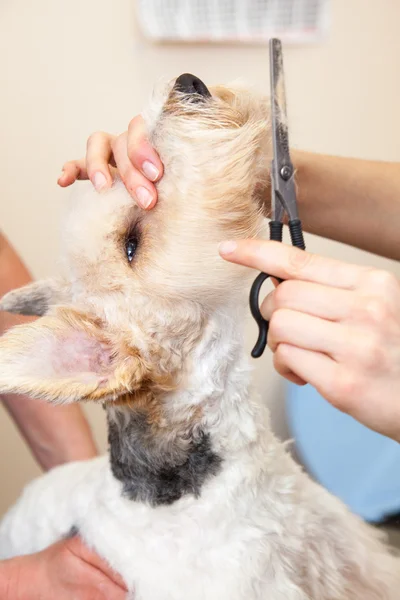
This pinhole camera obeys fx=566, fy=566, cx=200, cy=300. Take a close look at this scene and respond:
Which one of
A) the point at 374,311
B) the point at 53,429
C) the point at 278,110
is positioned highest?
the point at 278,110

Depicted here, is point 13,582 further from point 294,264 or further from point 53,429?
point 294,264

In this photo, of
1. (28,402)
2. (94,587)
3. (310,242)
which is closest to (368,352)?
(94,587)

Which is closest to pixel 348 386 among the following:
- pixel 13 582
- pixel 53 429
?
pixel 13 582

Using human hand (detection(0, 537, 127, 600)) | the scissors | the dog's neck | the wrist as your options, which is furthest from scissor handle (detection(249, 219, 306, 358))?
the wrist

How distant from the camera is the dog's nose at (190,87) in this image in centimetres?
74

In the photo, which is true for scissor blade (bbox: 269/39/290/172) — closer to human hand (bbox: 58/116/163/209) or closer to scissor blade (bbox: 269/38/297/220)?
scissor blade (bbox: 269/38/297/220)

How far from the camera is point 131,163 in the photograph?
773 millimetres

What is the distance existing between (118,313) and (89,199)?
0.58ft

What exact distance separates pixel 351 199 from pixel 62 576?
87 centimetres

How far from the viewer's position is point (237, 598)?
841 mm

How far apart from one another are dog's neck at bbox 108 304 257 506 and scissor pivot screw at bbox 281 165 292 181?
0.72ft

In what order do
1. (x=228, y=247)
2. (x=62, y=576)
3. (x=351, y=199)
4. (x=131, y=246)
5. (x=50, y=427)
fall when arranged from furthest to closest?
(x=50, y=427) → (x=351, y=199) → (x=62, y=576) → (x=131, y=246) → (x=228, y=247)

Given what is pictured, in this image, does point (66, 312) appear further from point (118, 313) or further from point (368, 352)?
point (368, 352)

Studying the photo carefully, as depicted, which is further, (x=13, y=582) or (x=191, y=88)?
(x=13, y=582)
